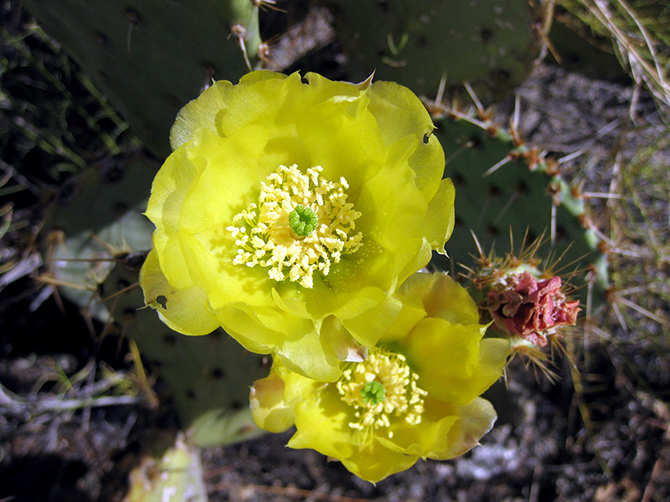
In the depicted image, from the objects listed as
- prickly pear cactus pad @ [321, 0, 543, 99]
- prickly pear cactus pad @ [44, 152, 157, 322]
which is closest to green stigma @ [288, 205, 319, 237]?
prickly pear cactus pad @ [44, 152, 157, 322]

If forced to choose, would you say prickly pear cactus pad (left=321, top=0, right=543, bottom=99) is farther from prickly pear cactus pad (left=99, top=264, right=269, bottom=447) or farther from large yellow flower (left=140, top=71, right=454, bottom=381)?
prickly pear cactus pad (left=99, top=264, right=269, bottom=447)

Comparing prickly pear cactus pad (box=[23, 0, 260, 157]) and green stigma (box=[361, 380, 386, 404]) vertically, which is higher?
prickly pear cactus pad (box=[23, 0, 260, 157])

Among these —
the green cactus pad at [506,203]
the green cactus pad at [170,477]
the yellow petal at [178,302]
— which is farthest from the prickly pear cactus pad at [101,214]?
the green cactus pad at [506,203]

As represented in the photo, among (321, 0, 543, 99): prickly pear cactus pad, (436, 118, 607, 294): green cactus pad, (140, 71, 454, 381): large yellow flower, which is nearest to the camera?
(140, 71, 454, 381): large yellow flower

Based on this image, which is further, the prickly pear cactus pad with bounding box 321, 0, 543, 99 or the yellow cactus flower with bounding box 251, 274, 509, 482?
the prickly pear cactus pad with bounding box 321, 0, 543, 99

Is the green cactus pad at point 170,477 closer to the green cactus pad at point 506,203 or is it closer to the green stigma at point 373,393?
the green stigma at point 373,393

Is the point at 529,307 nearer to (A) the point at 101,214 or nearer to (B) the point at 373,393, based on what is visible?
(B) the point at 373,393

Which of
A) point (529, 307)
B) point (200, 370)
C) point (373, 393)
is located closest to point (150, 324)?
point (200, 370)
